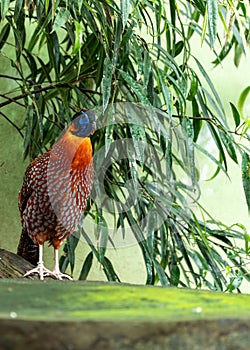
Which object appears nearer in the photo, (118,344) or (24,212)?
(118,344)

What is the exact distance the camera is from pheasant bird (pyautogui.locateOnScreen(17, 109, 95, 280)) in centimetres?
196

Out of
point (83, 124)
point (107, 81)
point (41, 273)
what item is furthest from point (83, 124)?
point (41, 273)

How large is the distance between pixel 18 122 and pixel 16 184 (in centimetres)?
26

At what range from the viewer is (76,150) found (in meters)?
1.96

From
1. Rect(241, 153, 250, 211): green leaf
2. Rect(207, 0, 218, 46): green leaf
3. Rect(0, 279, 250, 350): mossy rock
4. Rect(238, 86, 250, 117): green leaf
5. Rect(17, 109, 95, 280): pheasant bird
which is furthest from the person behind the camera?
Rect(238, 86, 250, 117): green leaf

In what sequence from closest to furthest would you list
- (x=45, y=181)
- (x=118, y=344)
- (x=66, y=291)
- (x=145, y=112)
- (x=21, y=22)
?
1. (x=118, y=344)
2. (x=66, y=291)
3. (x=45, y=181)
4. (x=145, y=112)
5. (x=21, y=22)

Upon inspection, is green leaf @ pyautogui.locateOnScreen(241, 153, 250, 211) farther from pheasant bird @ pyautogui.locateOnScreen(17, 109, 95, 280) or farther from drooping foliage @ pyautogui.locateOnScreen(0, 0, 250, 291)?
pheasant bird @ pyautogui.locateOnScreen(17, 109, 95, 280)

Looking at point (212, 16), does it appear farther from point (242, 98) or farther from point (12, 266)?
point (242, 98)

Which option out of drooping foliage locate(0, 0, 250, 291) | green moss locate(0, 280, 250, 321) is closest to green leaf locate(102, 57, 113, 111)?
drooping foliage locate(0, 0, 250, 291)

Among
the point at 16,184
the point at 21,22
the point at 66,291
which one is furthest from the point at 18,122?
the point at 66,291

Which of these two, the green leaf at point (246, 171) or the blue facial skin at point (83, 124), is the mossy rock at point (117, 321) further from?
the green leaf at point (246, 171)

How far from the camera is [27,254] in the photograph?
7.16 ft

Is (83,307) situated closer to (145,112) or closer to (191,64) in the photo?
(145,112)

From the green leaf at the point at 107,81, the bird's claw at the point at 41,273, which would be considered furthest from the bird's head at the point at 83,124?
the bird's claw at the point at 41,273
